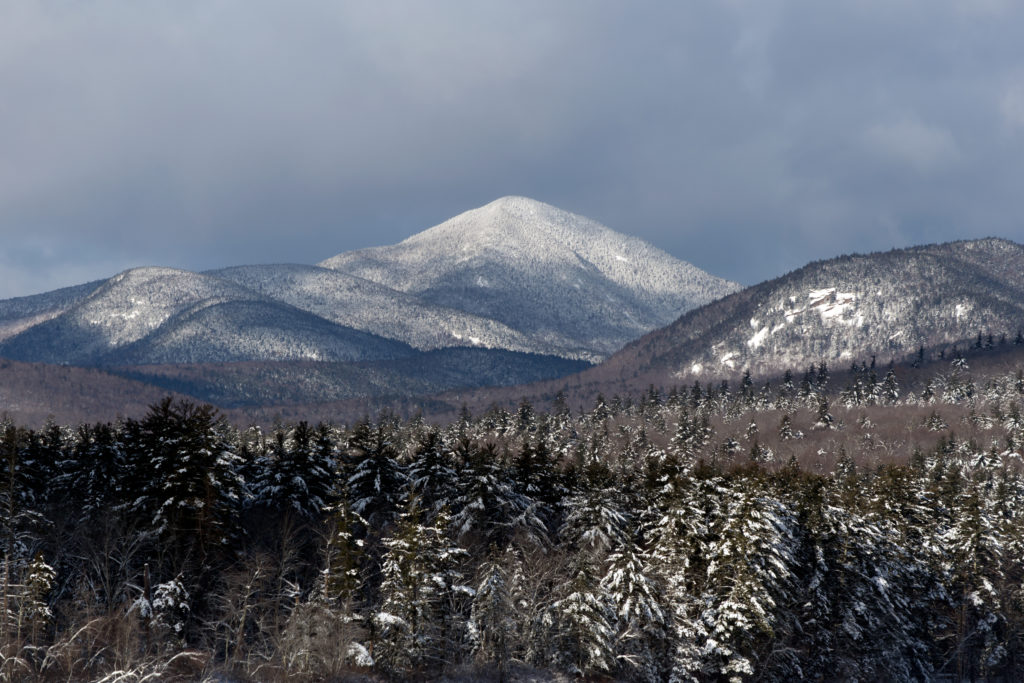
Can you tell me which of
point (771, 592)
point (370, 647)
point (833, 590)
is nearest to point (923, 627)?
point (833, 590)

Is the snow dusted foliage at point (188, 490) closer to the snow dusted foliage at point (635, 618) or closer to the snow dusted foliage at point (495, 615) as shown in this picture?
the snow dusted foliage at point (495, 615)

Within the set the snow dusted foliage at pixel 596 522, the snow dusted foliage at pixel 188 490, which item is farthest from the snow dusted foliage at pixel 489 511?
the snow dusted foliage at pixel 188 490

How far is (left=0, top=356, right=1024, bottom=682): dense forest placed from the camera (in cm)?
4200

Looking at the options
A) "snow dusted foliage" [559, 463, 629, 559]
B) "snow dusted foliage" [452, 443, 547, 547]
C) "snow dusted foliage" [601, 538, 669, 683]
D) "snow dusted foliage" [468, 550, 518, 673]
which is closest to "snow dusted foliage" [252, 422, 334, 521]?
"snow dusted foliage" [452, 443, 547, 547]

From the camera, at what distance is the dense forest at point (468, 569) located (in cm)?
4200

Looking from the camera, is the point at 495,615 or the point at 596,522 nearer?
the point at 495,615

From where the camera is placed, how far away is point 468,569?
51.9 m

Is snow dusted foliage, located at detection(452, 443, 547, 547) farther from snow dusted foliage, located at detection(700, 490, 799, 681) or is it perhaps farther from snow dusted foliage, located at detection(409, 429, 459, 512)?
snow dusted foliage, located at detection(700, 490, 799, 681)

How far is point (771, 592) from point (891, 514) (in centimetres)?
1632

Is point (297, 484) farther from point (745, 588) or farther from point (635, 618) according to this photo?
point (745, 588)

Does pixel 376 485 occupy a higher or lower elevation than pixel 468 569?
higher

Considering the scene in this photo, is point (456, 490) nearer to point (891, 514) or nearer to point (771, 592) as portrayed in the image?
point (771, 592)

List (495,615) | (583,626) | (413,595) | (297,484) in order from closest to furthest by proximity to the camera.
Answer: (413,595)
(495,615)
(583,626)
(297,484)

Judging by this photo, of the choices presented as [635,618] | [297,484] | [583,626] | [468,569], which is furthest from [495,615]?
[297,484]
